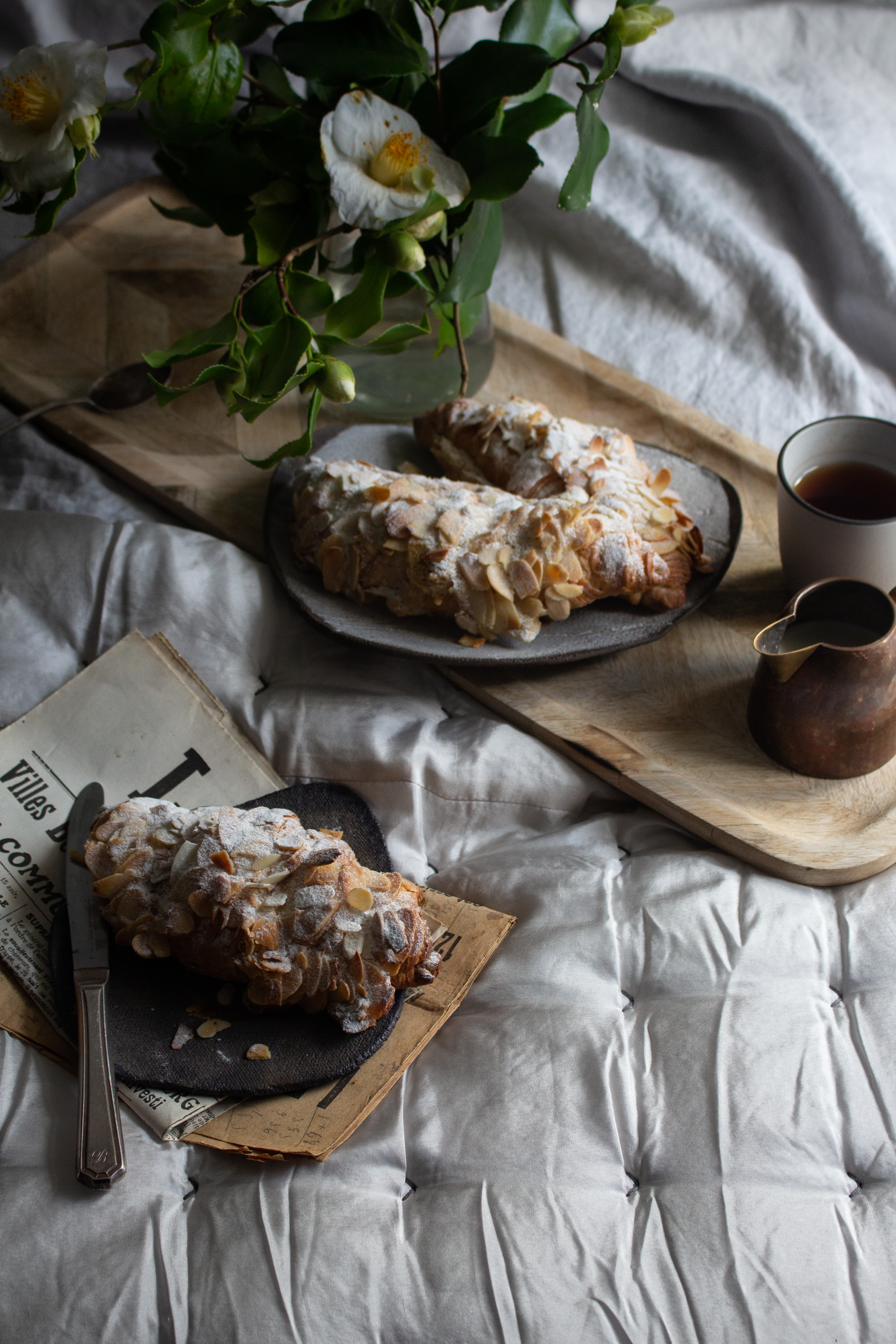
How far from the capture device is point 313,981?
92cm

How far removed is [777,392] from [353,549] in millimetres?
802

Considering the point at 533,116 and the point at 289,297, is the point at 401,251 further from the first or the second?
the point at 533,116

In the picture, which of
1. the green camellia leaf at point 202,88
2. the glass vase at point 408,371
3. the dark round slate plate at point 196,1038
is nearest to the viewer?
the dark round slate plate at point 196,1038

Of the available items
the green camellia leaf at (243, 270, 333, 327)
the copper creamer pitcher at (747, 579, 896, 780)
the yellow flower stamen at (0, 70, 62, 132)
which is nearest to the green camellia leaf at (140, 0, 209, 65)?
the yellow flower stamen at (0, 70, 62, 132)

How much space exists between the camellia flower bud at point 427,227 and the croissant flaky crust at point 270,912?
62cm

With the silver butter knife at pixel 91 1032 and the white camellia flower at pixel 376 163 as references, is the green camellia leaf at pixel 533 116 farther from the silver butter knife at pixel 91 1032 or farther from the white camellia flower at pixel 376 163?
the silver butter knife at pixel 91 1032

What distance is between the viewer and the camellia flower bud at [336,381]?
1.07 meters

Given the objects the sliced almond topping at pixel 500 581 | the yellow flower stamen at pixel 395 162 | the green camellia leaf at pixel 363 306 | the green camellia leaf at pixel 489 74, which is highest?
the green camellia leaf at pixel 489 74

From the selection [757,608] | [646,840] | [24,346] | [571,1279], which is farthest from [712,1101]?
[24,346]

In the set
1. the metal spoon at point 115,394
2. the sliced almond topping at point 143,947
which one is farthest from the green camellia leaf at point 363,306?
the sliced almond topping at point 143,947

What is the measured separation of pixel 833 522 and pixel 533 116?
55 cm

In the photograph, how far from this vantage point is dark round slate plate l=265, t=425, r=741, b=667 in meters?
1.16

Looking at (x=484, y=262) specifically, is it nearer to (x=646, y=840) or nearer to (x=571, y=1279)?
(x=646, y=840)

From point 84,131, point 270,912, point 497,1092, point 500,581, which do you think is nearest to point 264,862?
point 270,912
